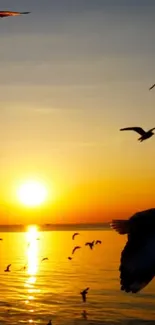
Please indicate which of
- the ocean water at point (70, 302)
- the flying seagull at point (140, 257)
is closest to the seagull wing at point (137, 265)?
the flying seagull at point (140, 257)

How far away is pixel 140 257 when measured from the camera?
5223 mm

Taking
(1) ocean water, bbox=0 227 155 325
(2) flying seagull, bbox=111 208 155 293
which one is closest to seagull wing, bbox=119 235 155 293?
(2) flying seagull, bbox=111 208 155 293

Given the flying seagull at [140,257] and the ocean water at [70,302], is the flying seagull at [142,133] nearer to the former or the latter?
the flying seagull at [140,257]

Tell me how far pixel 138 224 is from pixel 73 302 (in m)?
45.8

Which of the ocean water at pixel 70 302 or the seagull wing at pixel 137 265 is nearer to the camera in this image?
the seagull wing at pixel 137 265

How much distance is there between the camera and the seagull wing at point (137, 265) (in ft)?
17.1

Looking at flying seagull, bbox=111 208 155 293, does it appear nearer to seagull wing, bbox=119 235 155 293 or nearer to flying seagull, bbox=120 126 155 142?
seagull wing, bbox=119 235 155 293

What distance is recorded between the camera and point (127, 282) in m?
5.40

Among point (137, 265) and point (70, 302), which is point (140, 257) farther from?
point (70, 302)

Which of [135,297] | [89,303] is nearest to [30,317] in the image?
[89,303]

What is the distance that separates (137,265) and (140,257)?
0.28 feet

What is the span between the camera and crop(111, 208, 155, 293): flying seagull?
5227 millimetres

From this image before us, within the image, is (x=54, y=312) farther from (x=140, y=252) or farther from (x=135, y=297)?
(x=140, y=252)

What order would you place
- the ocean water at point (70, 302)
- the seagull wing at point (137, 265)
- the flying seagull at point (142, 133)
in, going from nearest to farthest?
1. the seagull wing at point (137, 265)
2. the flying seagull at point (142, 133)
3. the ocean water at point (70, 302)
